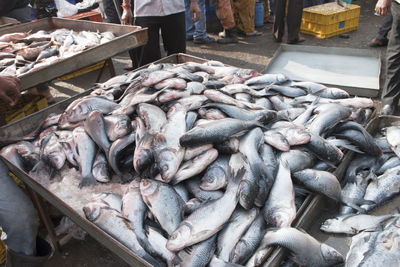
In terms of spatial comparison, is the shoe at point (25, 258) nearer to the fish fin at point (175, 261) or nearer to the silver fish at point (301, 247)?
the fish fin at point (175, 261)

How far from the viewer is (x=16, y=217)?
272 cm

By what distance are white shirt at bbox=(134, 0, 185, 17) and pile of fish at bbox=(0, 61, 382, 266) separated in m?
1.87

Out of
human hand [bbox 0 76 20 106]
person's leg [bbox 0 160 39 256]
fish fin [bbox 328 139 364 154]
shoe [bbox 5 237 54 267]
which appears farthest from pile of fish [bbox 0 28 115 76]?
fish fin [bbox 328 139 364 154]

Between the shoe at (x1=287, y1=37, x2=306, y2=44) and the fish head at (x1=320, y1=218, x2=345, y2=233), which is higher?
the fish head at (x1=320, y1=218, x2=345, y2=233)

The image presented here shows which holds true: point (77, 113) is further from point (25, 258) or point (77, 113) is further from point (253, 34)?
point (253, 34)

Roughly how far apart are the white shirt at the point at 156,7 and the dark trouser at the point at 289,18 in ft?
11.6

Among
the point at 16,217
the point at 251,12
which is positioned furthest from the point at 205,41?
the point at 16,217

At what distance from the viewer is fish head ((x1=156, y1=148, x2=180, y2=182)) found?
6.81 feet

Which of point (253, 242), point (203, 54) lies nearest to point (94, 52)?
point (253, 242)

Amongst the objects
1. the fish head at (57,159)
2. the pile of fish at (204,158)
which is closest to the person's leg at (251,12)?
the pile of fish at (204,158)

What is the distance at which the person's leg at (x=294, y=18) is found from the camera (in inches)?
284

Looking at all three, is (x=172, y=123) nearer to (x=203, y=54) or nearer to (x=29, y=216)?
(x=29, y=216)

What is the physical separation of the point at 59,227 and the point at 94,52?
6.20 feet

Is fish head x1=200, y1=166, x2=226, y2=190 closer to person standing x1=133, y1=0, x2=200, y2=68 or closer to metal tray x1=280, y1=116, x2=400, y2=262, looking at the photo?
metal tray x1=280, y1=116, x2=400, y2=262
